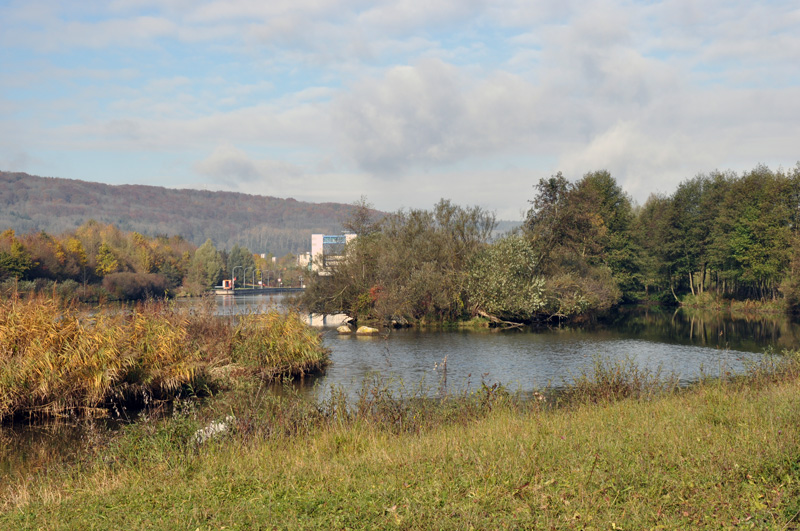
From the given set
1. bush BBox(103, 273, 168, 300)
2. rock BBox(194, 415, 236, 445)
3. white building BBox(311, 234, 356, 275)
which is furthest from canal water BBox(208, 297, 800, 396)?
bush BBox(103, 273, 168, 300)

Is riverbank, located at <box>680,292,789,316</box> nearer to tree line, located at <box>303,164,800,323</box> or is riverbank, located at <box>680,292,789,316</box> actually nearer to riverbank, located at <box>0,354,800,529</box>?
tree line, located at <box>303,164,800,323</box>

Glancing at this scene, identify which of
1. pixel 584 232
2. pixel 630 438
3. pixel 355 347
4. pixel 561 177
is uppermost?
pixel 561 177

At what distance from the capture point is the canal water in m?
21.4

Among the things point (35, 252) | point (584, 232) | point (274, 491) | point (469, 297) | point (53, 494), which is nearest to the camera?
point (274, 491)

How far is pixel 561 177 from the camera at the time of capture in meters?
54.9

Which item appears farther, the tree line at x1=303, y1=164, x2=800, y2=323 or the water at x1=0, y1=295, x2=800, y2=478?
the tree line at x1=303, y1=164, x2=800, y2=323

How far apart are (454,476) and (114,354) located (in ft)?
43.6

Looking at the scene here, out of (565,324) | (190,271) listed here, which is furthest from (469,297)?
(190,271)

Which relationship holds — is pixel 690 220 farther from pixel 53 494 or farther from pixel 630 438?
pixel 53 494

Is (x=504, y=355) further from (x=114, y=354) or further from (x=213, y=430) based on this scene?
(x=213, y=430)

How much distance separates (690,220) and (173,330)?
5806 cm

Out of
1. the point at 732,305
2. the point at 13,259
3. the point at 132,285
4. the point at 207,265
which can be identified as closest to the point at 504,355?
the point at 732,305

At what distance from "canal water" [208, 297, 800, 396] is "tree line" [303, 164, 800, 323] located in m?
2.99

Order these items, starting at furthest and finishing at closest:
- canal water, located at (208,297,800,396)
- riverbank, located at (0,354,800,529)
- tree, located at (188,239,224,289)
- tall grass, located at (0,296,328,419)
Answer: tree, located at (188,239,224,289)
canal water, located at (208,297,800,396)
tall grass, located at (0,296,328,419)
riverbank, located at (0,354,800,529)
